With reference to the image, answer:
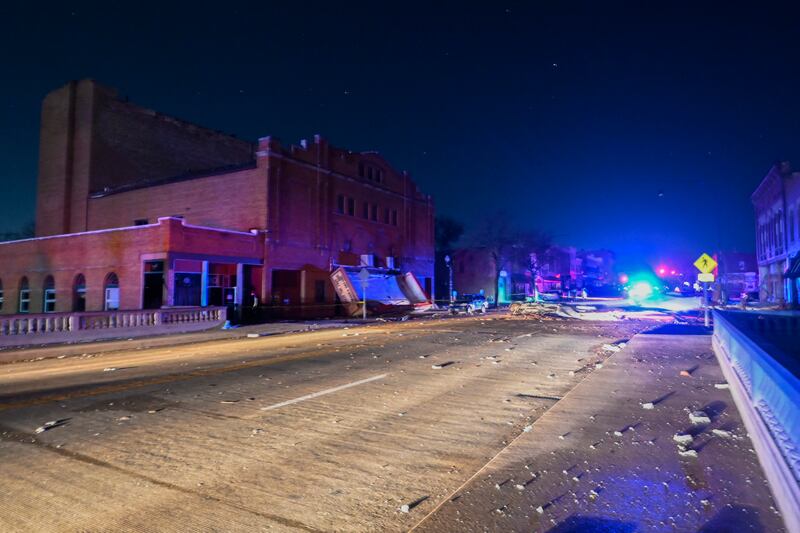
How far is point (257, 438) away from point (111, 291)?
28.4m

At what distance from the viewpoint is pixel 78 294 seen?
103ft

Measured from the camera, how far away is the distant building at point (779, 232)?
3626cm

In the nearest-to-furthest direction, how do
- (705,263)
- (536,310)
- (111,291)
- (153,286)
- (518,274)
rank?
(705,263) → (153,286) → (111,291) → (536,310) → (518,274)

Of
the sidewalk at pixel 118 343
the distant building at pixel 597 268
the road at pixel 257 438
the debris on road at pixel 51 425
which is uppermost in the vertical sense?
the distant building at pixel 597 268

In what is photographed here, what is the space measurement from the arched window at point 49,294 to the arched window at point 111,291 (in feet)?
22.2

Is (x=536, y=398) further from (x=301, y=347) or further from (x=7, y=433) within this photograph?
(x=301, y=347)

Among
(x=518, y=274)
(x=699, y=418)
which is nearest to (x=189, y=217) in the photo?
(x=699, y=418)

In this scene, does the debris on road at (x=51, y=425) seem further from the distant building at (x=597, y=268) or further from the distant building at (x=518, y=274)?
the distant building at (x=597, y=268)

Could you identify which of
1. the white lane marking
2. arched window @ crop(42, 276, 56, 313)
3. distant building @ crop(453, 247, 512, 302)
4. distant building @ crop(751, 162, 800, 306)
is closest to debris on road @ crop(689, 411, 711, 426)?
the white lane marking

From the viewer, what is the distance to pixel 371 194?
144 ft

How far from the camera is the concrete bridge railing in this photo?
17.5 meters

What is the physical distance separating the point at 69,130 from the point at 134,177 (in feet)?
22.1

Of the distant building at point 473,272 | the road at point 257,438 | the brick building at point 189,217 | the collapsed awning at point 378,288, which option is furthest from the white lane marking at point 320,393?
the distant building at point 473,272

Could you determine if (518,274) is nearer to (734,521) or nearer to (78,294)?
(78,294)
